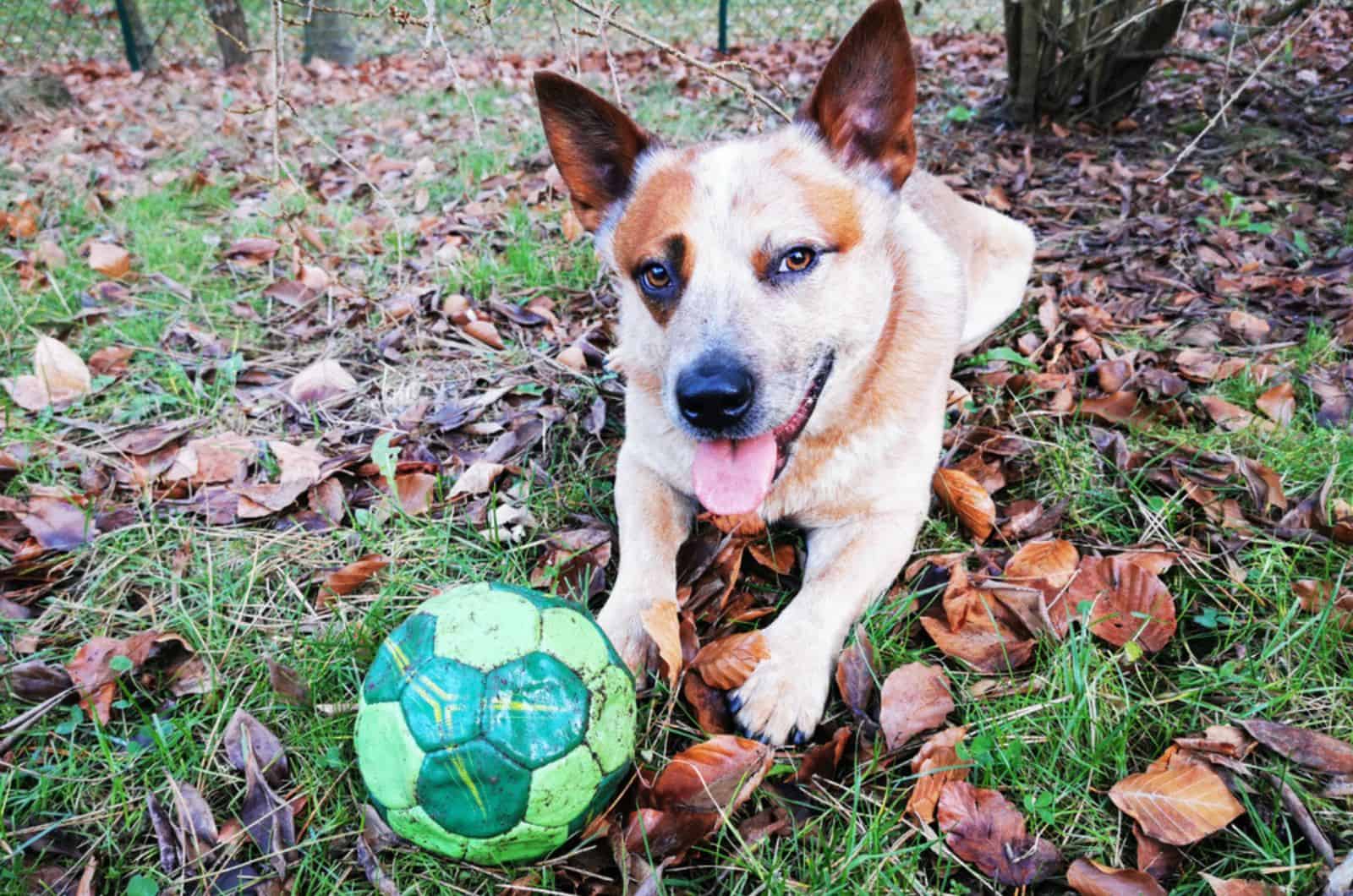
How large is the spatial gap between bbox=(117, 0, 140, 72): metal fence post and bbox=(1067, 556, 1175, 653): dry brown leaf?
12132 millimetres

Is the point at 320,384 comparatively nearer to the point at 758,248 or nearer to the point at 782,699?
the point at 758,248

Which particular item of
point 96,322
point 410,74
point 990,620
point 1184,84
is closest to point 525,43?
point 410,74

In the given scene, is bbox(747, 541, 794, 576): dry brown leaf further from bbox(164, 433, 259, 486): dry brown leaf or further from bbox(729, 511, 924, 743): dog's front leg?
bbox(164, 433, 259, 486): dry brown leaf

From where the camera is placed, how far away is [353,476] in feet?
8.93

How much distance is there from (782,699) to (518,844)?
0.66 meters

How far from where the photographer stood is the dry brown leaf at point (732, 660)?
1.90 metres

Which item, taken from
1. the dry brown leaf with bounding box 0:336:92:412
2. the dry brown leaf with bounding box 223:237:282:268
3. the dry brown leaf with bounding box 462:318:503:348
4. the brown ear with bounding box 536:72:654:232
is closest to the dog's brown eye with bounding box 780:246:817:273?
the brown ear with bounding box 536:72:654:232

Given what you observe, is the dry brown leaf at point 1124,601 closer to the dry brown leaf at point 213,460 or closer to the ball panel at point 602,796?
the ball panel at point 602,796

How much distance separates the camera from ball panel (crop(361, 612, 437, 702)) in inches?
58.2

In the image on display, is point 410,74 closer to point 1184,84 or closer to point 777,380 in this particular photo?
point 1184,84

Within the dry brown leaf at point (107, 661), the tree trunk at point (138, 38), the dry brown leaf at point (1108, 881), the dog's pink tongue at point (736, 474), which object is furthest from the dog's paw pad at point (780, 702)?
the tree trunk at point (138, 38)

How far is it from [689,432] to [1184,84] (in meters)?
6.08

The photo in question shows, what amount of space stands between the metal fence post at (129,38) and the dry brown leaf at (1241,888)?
41.6 ft

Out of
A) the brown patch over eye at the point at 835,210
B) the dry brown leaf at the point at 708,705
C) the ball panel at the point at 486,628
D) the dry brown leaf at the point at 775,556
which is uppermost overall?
the brown patch over eye at the point at 835,210
